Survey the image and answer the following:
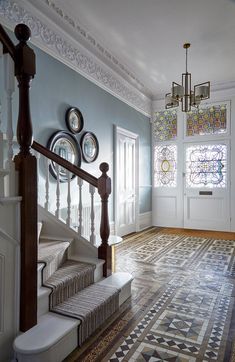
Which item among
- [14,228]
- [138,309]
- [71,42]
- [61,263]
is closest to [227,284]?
[138,309]

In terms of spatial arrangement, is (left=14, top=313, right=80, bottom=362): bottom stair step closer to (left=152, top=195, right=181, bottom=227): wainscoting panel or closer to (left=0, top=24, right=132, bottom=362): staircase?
(left=0, top=24, right=132, bottom=362): staircase

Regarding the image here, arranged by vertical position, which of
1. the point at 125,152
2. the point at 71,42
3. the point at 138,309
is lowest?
the point at 138,309

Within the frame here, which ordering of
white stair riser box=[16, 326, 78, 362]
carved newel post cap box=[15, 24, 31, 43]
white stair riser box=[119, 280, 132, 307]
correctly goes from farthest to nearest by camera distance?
white stair riser box=[119, 280, 132, 307], carved newel post cap box=[15, 24, 31, 43], white stair riser box=[16, 326, 78, 362]

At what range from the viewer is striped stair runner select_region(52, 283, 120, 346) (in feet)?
5.95

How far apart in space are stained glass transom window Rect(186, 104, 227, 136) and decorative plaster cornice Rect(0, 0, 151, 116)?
1652 millimetres

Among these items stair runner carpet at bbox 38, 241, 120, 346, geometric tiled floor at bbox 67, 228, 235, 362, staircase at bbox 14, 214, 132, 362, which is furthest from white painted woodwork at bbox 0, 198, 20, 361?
geometric tiled floor at bbox 67, 228, 235, 362

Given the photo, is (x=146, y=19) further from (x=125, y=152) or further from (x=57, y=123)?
(x=125, y=152)

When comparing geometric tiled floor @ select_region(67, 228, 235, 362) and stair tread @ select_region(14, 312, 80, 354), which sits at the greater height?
stair tread @ select_region(14, 312, 80, 354)

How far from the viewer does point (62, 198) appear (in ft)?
11.4

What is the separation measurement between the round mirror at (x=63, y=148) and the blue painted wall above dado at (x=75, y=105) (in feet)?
0.29

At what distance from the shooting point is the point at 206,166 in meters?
6.02

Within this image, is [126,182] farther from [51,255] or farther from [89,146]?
[51,255]

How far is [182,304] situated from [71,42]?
3599 mm

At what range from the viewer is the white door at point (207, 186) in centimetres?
588
